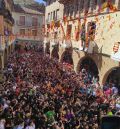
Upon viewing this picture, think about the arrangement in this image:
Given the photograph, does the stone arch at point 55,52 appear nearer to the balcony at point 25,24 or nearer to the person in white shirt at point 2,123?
the balcony at point 25,24

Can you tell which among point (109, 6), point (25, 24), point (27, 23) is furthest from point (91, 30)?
point (27, 23)

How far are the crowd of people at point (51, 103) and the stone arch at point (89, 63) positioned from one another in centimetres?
245

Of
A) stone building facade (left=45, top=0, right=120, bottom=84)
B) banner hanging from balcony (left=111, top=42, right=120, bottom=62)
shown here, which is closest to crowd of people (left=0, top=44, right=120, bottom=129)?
stone building facade (left=45, top=0, right=120, bottom=84)

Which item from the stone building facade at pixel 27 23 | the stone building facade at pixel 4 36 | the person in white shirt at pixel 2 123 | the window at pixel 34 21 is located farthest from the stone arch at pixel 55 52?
the person in white shirt at pixel 2 123

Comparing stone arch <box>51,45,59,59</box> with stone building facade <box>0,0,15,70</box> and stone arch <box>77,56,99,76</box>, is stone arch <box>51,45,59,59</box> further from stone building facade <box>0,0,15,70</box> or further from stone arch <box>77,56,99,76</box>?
stone arch <box>77,56,99,76</box>

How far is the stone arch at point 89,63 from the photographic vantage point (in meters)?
28.5

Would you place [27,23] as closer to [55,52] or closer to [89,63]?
[55,52]

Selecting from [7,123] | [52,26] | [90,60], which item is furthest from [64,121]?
[52,26]

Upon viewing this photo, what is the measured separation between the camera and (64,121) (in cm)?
1552

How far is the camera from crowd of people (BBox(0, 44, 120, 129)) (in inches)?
593

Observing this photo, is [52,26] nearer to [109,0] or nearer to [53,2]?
[53,2]

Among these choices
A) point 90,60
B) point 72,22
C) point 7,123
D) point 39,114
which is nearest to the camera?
point 7,123

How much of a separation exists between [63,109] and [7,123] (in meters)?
3.13

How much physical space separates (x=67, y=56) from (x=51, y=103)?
1921 cm
